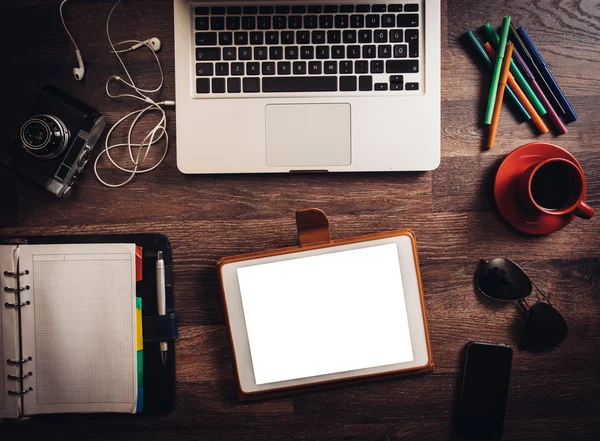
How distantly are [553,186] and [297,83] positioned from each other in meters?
0.42

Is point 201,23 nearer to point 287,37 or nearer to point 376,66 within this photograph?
point 287,37

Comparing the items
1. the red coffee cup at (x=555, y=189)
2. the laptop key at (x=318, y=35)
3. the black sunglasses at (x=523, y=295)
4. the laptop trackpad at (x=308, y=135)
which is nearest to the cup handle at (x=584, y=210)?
the red coffee cup at (x=555, y=189)

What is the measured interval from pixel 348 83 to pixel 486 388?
0.55 m

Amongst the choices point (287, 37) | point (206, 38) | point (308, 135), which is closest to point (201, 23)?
point (206, 38)

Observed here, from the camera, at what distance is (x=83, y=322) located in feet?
2.35

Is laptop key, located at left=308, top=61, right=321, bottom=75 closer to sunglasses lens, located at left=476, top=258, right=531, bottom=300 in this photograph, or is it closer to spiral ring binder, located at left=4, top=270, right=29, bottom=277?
sunglasses lens, located at left=476, top=258, right=531, bottom=300

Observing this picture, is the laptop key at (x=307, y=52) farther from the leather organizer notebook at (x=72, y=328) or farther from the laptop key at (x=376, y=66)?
the leather organizer notebook at (x=72, y=328)

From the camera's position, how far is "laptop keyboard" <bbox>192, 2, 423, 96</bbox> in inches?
27.3

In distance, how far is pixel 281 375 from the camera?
0.71 metres

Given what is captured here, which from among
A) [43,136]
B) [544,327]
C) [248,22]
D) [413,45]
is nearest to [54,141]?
[43,136]

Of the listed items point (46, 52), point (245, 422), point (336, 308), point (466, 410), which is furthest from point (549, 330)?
point (46, 52)

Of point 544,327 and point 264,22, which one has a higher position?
point 264,22

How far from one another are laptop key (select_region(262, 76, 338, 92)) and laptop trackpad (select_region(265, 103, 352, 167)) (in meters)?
0.02

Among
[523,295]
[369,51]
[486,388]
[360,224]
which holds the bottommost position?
[486,388]
